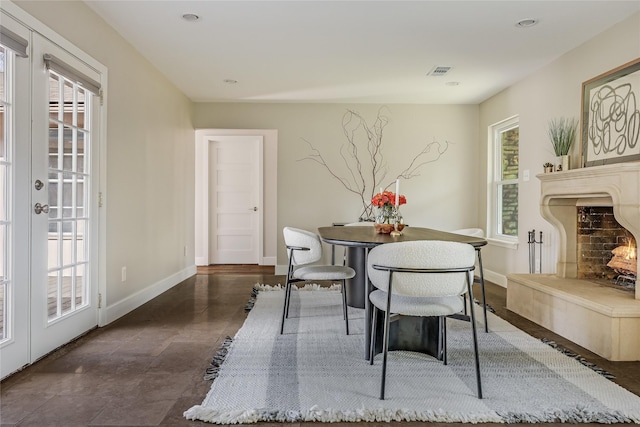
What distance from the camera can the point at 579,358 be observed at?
2672 mm

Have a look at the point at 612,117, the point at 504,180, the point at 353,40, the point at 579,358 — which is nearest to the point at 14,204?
the point at 353,40

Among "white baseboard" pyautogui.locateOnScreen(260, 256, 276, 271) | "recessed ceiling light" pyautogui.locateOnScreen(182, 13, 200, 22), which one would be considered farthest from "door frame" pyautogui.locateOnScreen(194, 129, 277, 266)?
"recessed ceiling light" pyautogui.locateOnScreen(182, 13, 200, 22)

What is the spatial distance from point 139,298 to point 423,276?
9.88 feet

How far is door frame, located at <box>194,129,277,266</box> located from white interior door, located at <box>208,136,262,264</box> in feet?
0.58

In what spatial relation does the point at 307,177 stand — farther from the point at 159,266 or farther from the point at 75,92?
the point at 75,92

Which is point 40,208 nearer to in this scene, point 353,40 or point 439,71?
point 353,40

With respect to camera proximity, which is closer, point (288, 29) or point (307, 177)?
point (288, 29)

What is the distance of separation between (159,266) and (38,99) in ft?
8.13

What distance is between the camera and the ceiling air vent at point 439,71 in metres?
4.56

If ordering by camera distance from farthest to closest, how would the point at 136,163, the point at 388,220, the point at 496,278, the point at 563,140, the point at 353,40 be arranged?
the point at 496,278 → the point at 136,163 → the point at 563,140 → the point at 353,40 → the point at 388,220

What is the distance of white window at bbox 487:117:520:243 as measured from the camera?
17.4 feet

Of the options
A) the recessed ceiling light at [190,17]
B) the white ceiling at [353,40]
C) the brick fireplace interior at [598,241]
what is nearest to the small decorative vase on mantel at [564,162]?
the brick fireplace interior at [598,241]

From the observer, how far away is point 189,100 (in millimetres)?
5984

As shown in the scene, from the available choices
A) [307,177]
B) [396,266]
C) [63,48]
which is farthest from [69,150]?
[307,177]
